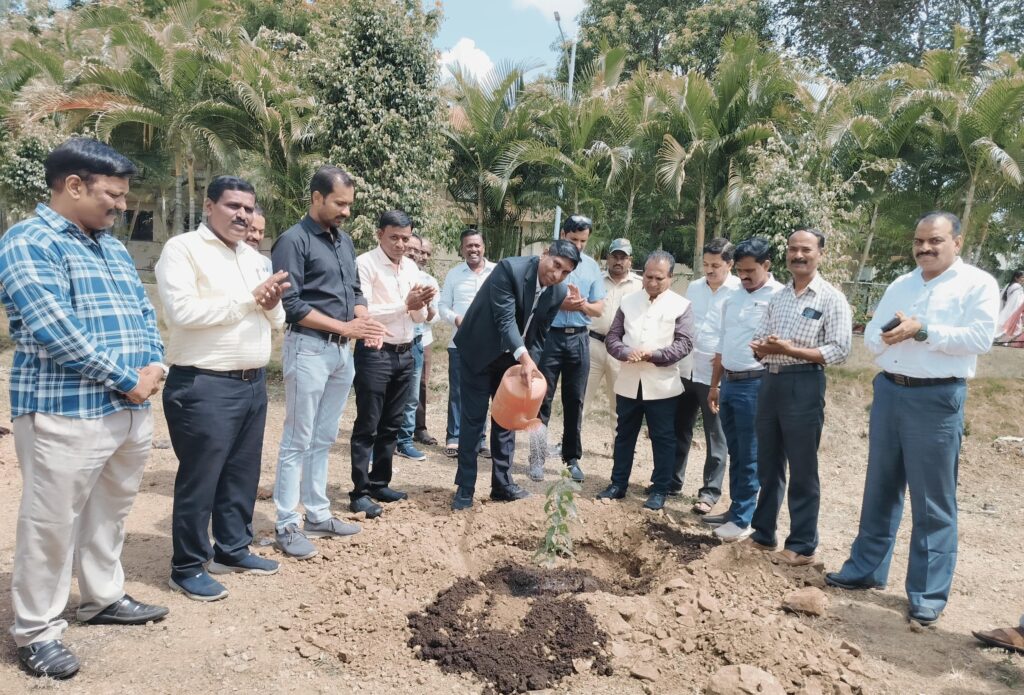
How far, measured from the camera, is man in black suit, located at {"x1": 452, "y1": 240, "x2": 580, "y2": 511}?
14.6 feet

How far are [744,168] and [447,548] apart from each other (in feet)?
31.1

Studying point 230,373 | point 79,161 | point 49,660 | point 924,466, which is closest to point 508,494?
point 230,373

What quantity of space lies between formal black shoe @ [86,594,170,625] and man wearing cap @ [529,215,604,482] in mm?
3035

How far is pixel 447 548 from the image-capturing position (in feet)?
13.4

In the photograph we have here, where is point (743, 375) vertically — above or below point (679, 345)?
below

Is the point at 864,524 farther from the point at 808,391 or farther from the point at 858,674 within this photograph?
the point at 858,674

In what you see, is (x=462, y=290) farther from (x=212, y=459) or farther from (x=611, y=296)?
(x=212, y=459)

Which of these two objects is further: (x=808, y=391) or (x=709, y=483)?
(x=709, y=483)

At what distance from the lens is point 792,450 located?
414 centimetres

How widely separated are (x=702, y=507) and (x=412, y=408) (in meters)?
2.75

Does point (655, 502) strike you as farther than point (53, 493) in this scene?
Yes

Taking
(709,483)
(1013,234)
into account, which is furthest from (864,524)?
(1013,234)

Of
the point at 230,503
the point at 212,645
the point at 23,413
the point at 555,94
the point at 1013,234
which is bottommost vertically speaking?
the point at 212,645

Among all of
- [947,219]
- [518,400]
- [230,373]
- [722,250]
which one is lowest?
[518,400]
